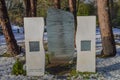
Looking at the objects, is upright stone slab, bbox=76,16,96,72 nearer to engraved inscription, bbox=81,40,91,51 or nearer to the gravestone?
engraved inscription, bbox=81,40,91,51

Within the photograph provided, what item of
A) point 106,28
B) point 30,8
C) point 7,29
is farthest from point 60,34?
point 30,8

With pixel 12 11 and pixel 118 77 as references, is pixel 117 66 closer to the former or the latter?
pixel 118 77

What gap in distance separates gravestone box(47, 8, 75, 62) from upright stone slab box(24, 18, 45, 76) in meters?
1.06

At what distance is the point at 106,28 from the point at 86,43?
3259 millimetres

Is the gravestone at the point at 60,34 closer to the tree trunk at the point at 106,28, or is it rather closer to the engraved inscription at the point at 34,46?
the engraved inscription at the point at 34,46

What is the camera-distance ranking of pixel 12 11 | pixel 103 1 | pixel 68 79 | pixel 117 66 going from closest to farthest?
1. pixel 68 79
2. pixel 117 66
3. pixel 103 1
4. pixel 12 11

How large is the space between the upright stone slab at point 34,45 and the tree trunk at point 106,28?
3.88 m

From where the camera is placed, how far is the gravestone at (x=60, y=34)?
1194cm

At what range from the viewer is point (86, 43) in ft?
36.2

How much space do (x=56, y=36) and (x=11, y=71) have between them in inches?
77.7

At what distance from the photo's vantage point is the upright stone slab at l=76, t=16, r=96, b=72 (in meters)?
10.9

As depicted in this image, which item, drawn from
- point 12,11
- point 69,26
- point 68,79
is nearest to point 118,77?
point 68,79

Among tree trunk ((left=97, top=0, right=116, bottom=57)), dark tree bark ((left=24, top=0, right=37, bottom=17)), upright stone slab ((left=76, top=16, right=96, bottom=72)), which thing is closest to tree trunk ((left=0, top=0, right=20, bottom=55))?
tree trunk ((left=97, top=0, right=116, bottom=57))

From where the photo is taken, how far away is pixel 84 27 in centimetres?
1095
